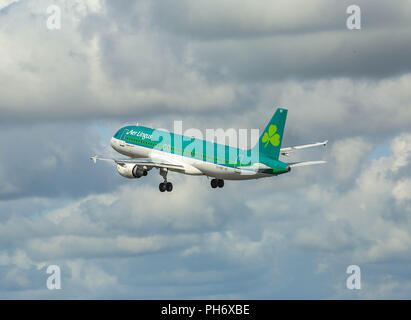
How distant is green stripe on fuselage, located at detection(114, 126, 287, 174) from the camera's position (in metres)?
113

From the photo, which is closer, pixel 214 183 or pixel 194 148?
pixel 194 148

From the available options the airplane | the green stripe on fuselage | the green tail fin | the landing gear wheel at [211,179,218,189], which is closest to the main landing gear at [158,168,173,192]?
the airplane

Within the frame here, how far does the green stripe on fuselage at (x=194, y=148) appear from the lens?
11306cm

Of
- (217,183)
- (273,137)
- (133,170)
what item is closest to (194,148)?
(133,170)

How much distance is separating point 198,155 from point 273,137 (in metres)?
10.8

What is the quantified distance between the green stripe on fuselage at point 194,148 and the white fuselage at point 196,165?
422 millimetres

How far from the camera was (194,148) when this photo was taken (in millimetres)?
117688

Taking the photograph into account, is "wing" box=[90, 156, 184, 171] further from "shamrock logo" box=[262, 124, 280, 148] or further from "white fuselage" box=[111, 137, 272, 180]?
"shamrock logo" box=[262, 124, 280, 148]

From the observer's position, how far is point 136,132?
126 m

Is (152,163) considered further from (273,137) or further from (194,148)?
(273,137)
